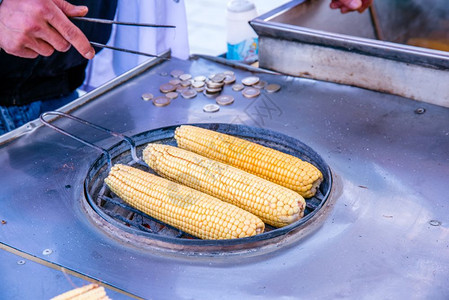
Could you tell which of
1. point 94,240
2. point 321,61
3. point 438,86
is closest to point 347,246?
point 94,240

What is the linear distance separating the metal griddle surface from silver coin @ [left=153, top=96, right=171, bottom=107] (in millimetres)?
46

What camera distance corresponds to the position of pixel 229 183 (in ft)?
5.90

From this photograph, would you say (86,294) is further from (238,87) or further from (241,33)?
(241,33)

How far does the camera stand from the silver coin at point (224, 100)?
2393 mm

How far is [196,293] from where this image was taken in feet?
4.73

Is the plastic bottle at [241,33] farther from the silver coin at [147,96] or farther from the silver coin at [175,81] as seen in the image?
the silver coin at [147,96]

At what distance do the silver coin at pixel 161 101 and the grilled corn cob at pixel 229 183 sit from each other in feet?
1.46

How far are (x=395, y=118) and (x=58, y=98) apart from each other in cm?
210

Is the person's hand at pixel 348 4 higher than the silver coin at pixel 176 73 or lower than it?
higher

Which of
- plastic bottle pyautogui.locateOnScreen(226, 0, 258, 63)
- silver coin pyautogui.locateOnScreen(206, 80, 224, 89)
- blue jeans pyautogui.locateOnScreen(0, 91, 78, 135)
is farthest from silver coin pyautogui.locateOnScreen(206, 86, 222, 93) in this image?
blue jeans pyautogui.locateOnScreen(0, 91, 78, 135)

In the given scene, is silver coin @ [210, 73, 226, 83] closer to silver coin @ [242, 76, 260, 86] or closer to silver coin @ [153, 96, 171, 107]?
silver coin @ [242, 76, 260, 86]

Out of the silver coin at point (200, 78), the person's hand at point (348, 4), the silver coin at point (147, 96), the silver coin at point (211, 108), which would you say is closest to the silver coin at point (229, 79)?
the silver coin at point (200, 78)

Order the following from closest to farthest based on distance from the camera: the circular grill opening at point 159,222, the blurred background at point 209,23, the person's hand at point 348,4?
the circular grill opening at point 159,222
the person's hand at point 348,4
the blurred background at point 209,23

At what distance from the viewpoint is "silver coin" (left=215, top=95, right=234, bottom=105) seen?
2393 mm
